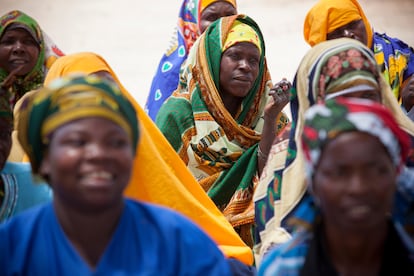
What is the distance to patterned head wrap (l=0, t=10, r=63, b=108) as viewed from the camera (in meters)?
6.56

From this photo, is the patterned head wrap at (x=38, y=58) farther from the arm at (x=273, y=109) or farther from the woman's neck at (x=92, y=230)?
the woman's neck at (x=92, y=230)

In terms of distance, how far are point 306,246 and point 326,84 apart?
1.31 m

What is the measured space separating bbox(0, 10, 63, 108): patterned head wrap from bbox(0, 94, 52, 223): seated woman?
2.36 meters

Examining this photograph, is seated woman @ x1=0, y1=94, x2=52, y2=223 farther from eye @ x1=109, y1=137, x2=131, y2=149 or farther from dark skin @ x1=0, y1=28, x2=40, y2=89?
dark skin @ x1=0, y1=28, x2=40, y2=89

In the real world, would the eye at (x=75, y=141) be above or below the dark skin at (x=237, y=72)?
above

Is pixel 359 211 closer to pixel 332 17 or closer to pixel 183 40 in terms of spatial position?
pixel 332 17

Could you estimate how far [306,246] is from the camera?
3.19 meters

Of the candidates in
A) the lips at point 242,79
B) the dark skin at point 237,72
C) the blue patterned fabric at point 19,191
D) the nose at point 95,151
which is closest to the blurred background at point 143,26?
the dark skin at point 237,72

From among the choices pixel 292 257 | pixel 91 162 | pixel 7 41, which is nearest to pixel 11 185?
pixel 91 162

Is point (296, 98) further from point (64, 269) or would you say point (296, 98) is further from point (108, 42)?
point (108, 42)

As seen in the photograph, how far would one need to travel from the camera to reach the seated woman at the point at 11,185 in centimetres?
399

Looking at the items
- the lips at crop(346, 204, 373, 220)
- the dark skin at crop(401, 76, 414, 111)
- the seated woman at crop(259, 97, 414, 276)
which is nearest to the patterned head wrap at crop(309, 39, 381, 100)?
the seated woman at crop(259, 97, 414, 276)

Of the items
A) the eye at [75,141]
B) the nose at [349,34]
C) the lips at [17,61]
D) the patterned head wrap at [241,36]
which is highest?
the eye at [75,141]

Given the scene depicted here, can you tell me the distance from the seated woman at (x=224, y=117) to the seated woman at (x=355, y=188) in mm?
2820
